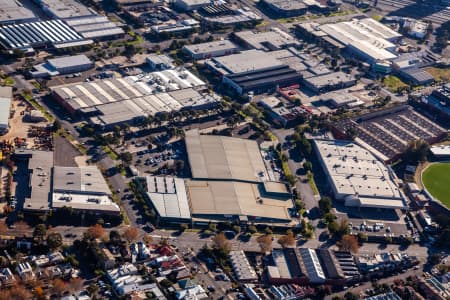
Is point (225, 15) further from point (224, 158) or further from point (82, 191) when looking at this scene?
point (82, 191)

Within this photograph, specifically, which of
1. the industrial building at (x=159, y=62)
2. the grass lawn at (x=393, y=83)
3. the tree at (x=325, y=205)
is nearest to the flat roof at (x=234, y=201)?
the tree at (x=325, y=205)

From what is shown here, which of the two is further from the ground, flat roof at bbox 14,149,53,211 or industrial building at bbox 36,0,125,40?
industrial building at bbox 36,0,125,40

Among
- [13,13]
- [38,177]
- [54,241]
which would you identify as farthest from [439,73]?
[54,241]

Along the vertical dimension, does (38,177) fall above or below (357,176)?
above

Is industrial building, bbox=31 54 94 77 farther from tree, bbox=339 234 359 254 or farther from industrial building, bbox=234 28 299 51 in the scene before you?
tree, bbox=339 234 359 254

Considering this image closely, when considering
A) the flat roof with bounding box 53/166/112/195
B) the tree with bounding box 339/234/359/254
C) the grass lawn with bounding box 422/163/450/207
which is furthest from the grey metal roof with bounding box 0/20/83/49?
the grass lawn with bounding box 422/163/450/207

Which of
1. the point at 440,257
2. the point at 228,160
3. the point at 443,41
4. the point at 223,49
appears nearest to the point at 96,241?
the point at 228,160
